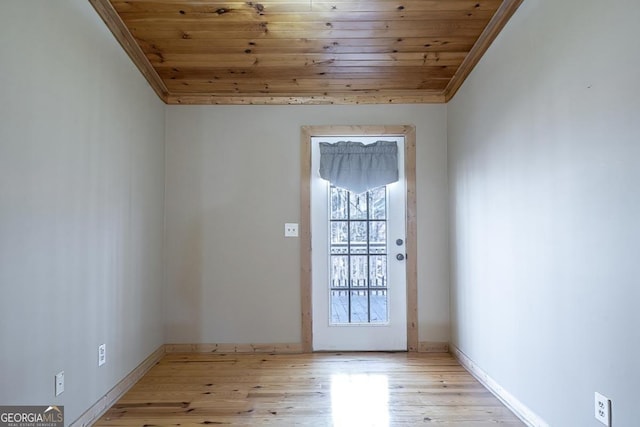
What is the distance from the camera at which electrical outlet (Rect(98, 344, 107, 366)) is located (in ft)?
7.45

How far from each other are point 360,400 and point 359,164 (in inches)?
76.9

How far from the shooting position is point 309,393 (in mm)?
2531

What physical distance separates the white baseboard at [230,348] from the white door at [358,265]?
0.83ft

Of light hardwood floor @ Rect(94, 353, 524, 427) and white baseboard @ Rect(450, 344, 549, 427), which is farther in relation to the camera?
light hardwood floor @ Rect(94, 353, 524, 427)

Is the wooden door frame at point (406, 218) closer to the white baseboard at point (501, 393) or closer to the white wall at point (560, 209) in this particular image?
the white baseboard at point (501, 393)

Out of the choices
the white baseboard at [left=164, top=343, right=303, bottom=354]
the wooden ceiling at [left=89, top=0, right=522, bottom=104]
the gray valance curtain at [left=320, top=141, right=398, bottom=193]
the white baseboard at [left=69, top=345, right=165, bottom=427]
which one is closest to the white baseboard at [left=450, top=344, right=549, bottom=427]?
the white baseboard at [left=164, top=343, right=303, bottom=354]

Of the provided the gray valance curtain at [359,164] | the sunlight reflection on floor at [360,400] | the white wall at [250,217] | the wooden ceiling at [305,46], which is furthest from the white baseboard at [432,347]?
the wooden ceiling at [305,46]

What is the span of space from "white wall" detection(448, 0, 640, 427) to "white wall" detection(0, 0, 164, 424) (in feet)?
8.15

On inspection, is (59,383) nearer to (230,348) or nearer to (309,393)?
(309,393)

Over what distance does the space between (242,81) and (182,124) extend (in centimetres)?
70

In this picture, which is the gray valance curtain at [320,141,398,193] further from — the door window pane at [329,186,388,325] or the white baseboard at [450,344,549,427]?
the white baseboard at [450,344,549,427]

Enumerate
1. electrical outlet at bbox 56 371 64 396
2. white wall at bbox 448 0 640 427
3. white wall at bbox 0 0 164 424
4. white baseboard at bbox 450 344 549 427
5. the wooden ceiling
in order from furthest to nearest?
the wooden ceiling
white baseboard at bbox 450 344 549 427
electrical outlet at bbox 56 371 64 396
white wall at bbox 0 0 164 424
white wall at bbox 448 0 640 427

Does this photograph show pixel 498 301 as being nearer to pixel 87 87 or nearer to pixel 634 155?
pixel 634 155

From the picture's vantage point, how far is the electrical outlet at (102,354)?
2270 millimetres
